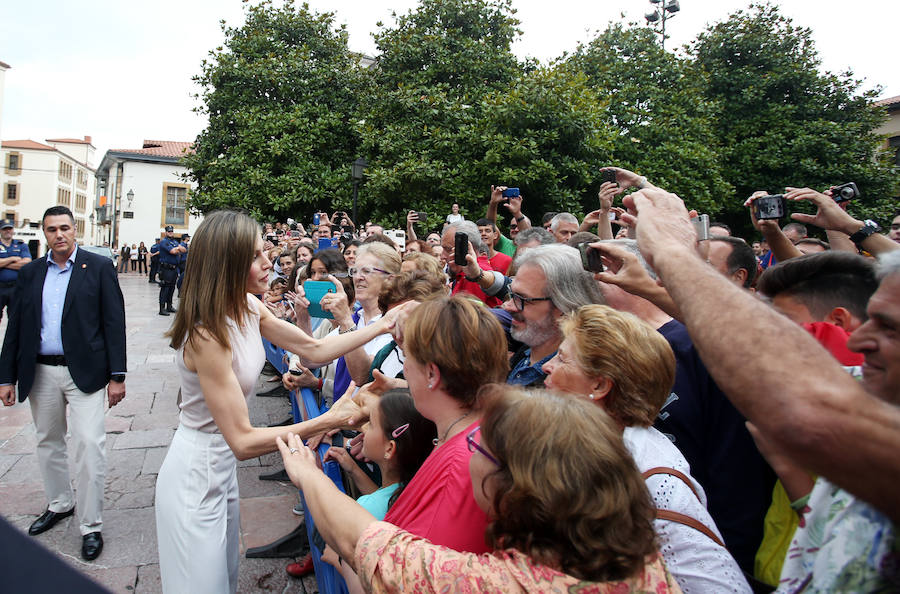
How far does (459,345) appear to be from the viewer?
1.73 metres

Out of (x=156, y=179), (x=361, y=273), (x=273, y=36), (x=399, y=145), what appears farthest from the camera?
(x=156, y=179)

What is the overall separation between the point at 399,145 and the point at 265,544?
10.6m

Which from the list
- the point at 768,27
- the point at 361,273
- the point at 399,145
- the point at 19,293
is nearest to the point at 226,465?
the point at 361,273

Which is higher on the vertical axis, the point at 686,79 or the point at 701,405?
the point at 686,79

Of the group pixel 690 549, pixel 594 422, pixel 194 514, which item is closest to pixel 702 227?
pixel 690 549

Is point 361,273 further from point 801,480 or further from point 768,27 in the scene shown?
point 768,27

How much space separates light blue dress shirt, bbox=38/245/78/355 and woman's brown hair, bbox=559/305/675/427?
356cm

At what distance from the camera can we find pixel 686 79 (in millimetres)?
15859

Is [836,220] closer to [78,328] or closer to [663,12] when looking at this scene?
[78,328]

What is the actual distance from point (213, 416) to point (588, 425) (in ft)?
4.99

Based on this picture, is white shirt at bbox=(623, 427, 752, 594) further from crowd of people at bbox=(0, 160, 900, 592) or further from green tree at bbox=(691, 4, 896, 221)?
green tree at bbox=(691, 4, 896, 221)

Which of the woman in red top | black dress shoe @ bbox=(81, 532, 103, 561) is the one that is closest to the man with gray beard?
the woman in red top

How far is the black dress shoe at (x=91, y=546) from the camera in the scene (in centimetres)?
340

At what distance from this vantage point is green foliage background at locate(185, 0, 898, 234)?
1162cm
